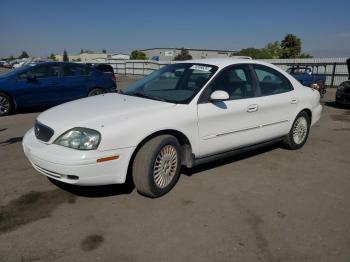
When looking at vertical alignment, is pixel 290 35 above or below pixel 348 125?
above

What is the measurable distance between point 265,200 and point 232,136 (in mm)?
1033

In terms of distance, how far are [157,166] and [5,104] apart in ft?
23.4

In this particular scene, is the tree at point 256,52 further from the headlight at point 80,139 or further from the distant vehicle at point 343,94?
the headlight at point 80,139

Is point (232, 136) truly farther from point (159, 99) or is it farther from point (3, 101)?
point (3, 101)

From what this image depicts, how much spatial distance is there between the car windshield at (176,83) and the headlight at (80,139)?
112 cm

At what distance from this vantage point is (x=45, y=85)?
31.9ft

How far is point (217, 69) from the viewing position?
4590 millimetres

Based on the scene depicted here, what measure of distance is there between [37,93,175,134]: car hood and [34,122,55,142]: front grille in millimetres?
43

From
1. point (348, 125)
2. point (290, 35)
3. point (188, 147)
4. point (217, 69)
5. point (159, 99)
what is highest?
point (290, 35)

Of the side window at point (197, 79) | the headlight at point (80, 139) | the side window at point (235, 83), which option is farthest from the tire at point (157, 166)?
the side window at point (235, 83)

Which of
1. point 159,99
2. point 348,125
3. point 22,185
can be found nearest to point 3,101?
point 22,185

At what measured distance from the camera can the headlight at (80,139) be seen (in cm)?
345

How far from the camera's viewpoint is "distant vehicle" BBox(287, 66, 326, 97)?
14375mm

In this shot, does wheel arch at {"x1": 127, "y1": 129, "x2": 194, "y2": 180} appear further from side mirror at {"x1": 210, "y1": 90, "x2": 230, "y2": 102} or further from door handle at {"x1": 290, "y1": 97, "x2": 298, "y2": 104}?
door handle at {"x1": 290, "y1": 97, "x2": 298, "y2": 104}
